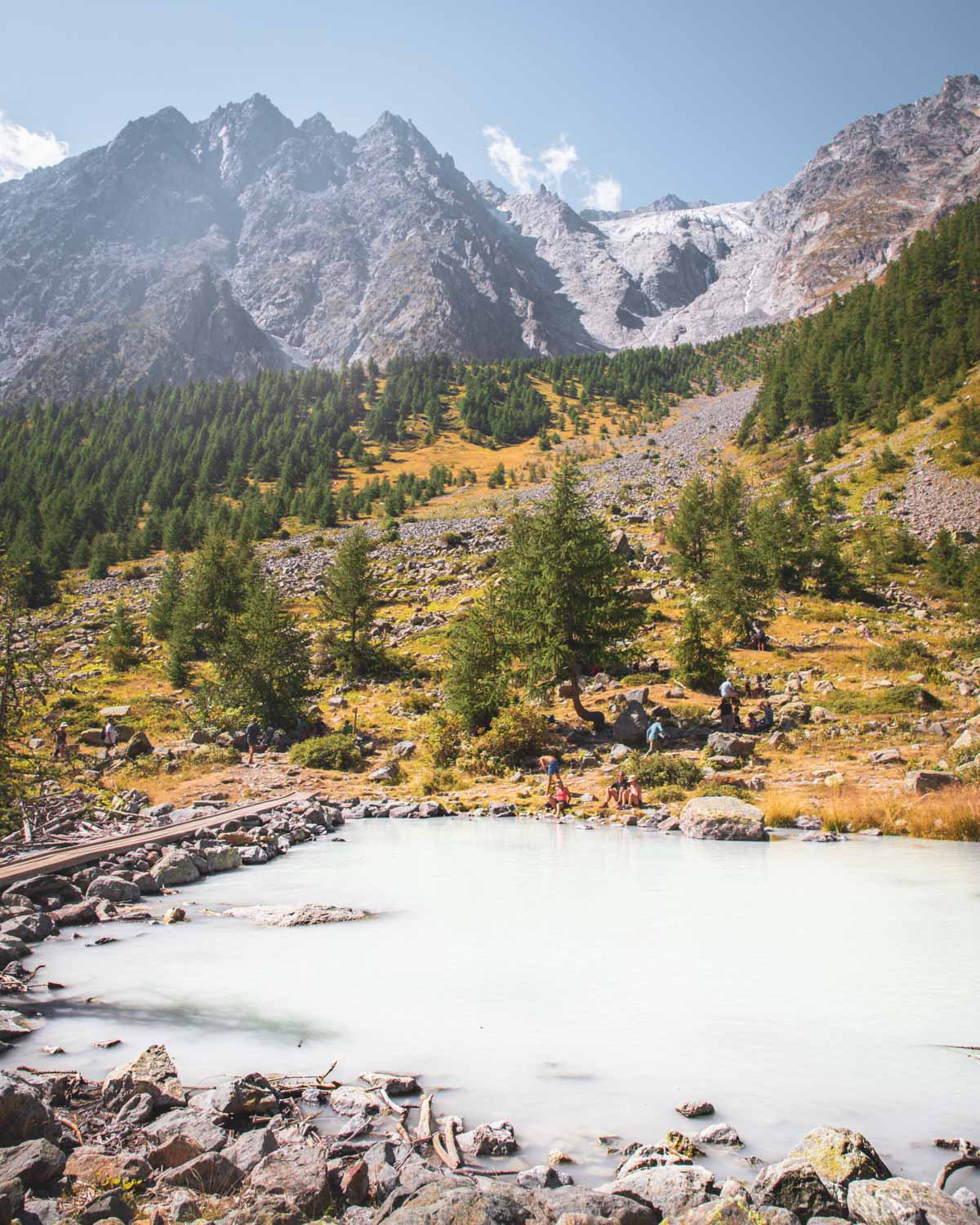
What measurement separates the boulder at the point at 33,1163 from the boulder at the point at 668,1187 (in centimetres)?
301

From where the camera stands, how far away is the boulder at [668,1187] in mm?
3594

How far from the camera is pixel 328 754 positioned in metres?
24.4

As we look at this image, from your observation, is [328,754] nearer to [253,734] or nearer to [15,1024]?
[253,734]

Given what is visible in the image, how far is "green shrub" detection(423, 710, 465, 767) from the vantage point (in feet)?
78.6

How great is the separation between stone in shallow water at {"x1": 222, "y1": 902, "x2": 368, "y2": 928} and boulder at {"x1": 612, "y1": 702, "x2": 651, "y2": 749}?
603 inches

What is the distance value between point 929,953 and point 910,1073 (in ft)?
10.1

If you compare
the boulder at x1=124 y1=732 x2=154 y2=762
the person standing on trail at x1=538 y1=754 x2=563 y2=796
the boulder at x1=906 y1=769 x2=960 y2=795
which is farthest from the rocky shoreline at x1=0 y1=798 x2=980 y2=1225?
the boulder at x1=124 y1=732 x2=154 y2=762

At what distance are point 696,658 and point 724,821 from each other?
13.8 meters

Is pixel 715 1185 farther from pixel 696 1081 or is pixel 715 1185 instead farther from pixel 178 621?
pixel 178 621

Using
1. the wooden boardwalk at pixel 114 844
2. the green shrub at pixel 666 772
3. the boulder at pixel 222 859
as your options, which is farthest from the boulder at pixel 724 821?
the wooden boardwalk at pixel 114 844

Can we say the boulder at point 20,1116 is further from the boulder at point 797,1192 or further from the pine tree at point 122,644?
the pine tree at point 122,644

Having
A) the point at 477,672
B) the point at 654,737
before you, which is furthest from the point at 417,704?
the point at 654,737

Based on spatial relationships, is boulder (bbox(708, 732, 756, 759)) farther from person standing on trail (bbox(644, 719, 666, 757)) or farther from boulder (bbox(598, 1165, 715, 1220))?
boulder (bbox(598, 1165, 715, 1220))

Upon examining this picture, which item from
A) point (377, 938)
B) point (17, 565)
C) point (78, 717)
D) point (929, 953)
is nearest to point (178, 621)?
point (78, 717)
